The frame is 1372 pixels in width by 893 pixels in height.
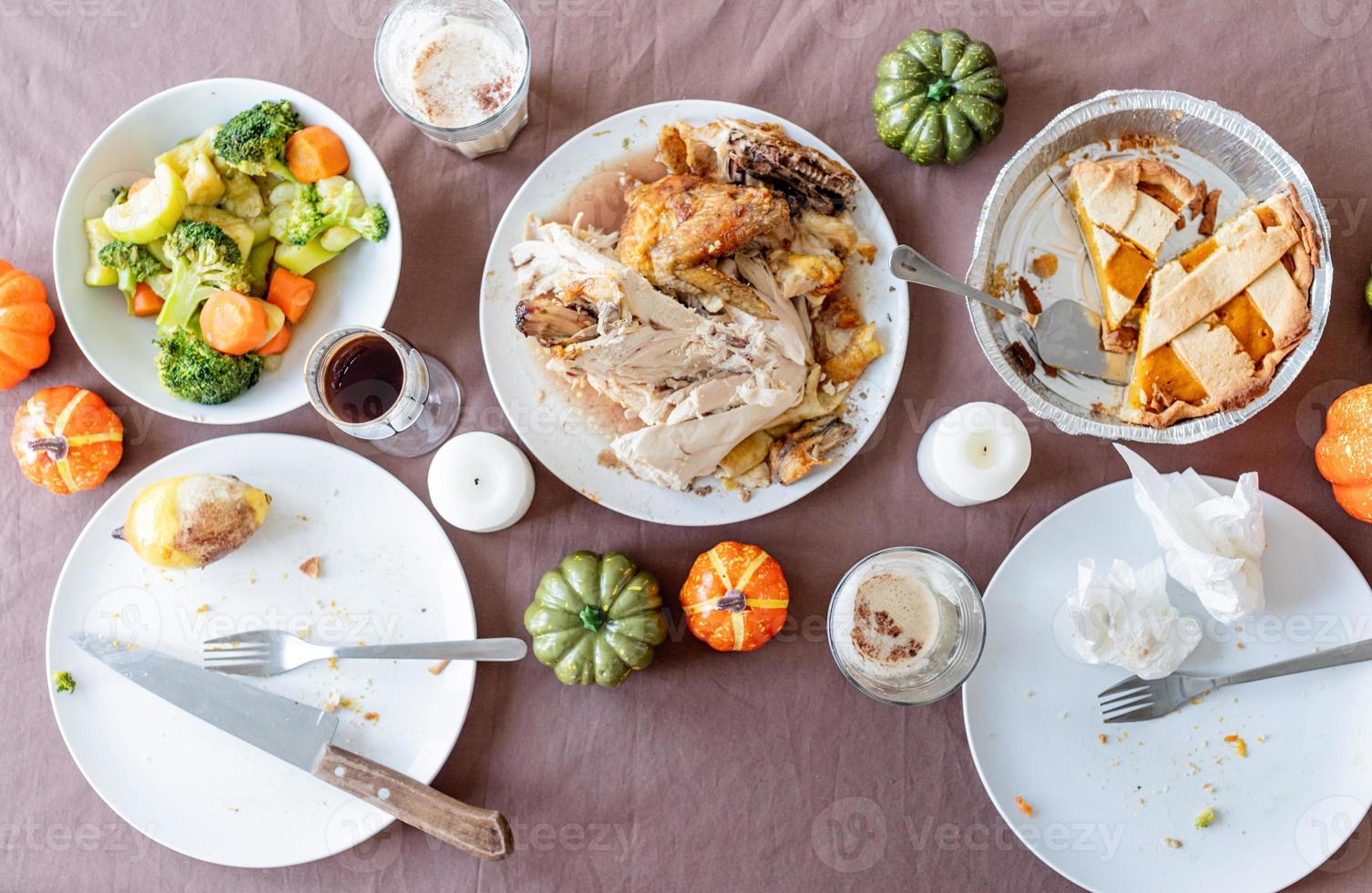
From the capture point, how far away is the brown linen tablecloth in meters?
2.24

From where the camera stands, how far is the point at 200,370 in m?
2.08

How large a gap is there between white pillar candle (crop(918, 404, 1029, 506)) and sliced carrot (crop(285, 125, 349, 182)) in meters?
1.59

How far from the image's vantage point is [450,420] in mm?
2279

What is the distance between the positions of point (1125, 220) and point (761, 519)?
1.13m

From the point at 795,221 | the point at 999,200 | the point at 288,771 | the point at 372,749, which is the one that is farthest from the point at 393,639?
the point at 999,200

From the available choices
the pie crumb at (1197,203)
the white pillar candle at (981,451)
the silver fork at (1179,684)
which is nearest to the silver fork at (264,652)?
the white pillar candle at (981,451)

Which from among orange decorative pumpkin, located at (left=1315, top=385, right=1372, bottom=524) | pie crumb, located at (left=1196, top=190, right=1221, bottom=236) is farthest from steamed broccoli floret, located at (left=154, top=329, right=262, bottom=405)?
orange decorative pumpkin, located at (left=1315, top=385, right=1372, bottom=524)

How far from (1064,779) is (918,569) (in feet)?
2.12

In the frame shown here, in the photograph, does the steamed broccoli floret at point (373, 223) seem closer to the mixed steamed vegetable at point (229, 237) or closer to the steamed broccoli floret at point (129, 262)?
the mixed steamed vegetable at point (229, 237)

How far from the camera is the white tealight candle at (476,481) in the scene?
6.99 ft

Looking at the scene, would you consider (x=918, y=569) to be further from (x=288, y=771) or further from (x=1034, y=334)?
(x=288, y=771)

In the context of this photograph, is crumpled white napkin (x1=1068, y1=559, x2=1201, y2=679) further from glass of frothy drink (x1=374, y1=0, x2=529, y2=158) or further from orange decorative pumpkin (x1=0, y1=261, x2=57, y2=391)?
orange decorative pumpkin (x1=0, y1=261, x2=57, y2=391)

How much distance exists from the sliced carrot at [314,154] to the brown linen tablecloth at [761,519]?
0.19 meters

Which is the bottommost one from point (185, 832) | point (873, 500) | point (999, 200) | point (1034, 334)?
point (185, 832)
